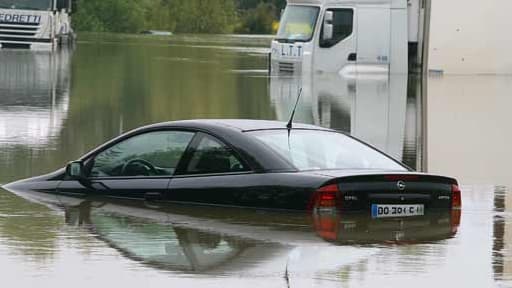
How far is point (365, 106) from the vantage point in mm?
33281

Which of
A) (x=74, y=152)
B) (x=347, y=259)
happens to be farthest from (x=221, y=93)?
(x=347, y=259)

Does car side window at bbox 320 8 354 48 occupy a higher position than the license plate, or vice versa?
car side window at bbox 320 8 354 48

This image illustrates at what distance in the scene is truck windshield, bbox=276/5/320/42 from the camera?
45.9 meters

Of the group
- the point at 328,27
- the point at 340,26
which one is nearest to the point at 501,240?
the point at 328,27

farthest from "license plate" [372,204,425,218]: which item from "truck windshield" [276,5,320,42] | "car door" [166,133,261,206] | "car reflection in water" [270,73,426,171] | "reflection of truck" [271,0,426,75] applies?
"truck windshield" [276,5,320,42]

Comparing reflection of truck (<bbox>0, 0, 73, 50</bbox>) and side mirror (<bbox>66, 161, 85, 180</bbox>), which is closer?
side mirror (<bbox>66, 161, 85, 180</bbox>)

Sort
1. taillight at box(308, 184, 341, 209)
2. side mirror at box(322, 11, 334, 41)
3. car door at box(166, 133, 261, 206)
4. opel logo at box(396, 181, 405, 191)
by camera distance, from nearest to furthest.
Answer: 1. taillight at box(308, 184, 341, 209)
2. opel logo at box(396, 181, 405, 191)
3. car door at box(166, 133, 261, 206)
4. side mirror at box(322, 11, 334, 41)

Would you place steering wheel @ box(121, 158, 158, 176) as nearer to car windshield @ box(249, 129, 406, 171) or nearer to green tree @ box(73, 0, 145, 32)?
car windshield @ box(249, 129, 406, 171)

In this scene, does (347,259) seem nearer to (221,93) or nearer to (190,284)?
(190,284)

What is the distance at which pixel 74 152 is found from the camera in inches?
759

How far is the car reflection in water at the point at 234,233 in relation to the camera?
10.4 metres

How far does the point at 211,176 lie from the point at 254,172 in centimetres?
54

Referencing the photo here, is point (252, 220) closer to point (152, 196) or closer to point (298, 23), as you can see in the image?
point (152, 196)

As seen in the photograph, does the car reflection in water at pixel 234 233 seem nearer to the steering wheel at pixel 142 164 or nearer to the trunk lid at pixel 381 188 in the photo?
the trunk lid at pixel 381 188
